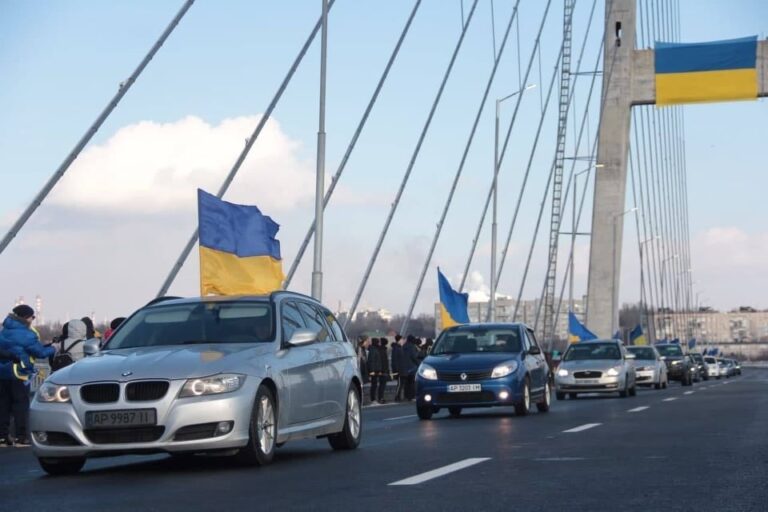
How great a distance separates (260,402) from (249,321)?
126 cm

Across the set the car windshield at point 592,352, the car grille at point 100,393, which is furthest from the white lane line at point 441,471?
the car windshield at point 592,352

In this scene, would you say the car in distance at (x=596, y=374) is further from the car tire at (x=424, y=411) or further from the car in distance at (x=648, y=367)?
the car tire at (x=424, y=411)

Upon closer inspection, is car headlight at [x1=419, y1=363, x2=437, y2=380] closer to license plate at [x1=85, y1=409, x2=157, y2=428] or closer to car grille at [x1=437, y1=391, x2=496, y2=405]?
car grille at [x1=437, y1=391, x2=496, y2=405]

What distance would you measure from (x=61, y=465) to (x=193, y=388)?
1.40 metres

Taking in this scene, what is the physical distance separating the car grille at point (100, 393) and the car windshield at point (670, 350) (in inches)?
1903

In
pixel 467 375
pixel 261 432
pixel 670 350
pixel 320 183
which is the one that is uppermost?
pixel 320 183

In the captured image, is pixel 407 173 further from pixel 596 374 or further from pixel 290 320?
pixel 290 320

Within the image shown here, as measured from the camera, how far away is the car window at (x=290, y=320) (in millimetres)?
13250

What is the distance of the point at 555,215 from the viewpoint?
56.2 meters

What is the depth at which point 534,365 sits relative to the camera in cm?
2425

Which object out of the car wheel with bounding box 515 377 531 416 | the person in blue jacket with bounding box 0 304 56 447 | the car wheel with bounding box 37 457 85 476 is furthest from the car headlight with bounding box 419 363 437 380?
the car wheel with bounding box 37 457 85 476

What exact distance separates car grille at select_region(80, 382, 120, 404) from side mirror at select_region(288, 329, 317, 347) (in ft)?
5.88

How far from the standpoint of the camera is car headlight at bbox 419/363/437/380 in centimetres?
2316

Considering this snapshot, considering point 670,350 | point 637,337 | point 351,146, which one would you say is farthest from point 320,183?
point 637,337
